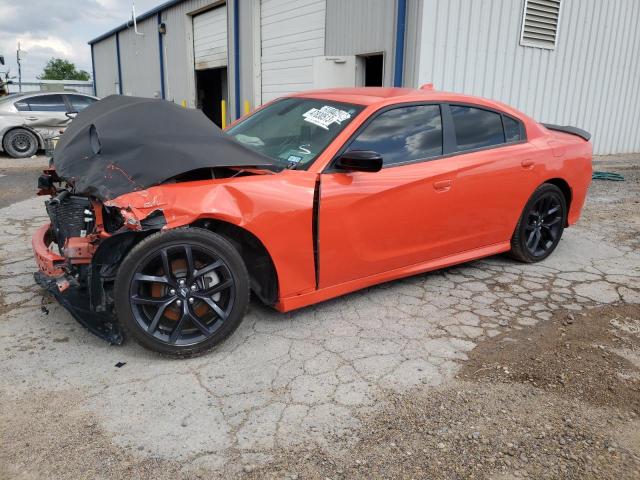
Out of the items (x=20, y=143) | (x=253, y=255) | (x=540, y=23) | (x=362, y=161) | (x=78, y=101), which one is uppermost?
(x=540, y=23)

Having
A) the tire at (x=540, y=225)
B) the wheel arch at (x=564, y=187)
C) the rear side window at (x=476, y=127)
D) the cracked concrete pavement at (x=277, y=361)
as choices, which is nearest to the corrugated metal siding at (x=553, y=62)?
the wheel arch at (x=564, y=187)

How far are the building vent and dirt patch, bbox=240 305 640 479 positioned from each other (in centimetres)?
808

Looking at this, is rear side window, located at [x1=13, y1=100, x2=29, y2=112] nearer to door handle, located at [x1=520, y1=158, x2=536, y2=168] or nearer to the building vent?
the building vent

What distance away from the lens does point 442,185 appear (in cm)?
362

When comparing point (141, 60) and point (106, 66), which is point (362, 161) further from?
point (106, 66)

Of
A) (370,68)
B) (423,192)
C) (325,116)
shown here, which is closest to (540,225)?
(423,192)

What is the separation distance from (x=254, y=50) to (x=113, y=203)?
10.9m

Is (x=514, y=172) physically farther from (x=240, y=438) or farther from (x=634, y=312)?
(x=240, y=438)

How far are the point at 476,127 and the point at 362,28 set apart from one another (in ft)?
20.0

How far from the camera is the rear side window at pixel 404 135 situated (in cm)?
342

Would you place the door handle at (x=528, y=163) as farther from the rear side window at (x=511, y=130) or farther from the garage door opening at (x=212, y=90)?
the garage door opening at (x=212, y=90)

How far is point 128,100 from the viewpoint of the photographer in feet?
11.9

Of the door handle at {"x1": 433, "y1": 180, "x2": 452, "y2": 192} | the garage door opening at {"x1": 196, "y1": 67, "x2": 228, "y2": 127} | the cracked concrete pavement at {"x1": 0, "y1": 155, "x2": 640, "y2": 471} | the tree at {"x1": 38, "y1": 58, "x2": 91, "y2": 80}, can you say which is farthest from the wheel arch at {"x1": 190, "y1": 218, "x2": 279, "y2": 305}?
the tree at {"x1": 38, "y1": 58, "x2": 91, "y2": 80}

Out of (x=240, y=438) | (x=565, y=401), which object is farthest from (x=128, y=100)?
(x=565, y=401)
